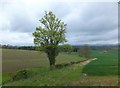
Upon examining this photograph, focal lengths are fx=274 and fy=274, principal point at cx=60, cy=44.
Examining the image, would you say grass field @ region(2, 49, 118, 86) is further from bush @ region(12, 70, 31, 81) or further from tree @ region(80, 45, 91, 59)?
tree @ region(80, 45, 91, 59)

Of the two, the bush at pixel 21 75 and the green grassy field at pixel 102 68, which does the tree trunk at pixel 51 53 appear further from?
the bush at pixel 21 75

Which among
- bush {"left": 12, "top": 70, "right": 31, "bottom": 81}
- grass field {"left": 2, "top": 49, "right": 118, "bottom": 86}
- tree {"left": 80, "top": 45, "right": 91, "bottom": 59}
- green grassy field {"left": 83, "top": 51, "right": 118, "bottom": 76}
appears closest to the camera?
grass field {"left": 2, "top": 49, "right": 118, "bottom": 86}

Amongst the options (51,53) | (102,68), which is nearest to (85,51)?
(51,53)

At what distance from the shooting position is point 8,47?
78.9 m

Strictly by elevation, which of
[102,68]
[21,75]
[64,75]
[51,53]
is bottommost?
[102,68]

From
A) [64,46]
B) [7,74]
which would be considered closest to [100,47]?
[64,46]

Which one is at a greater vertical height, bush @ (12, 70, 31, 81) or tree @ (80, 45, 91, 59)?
tree @ (80, 45, 91, 59)

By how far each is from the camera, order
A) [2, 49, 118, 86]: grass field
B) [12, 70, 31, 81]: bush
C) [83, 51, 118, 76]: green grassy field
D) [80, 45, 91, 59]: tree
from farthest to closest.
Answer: [80, 45, 91, 59]: tree → [83, 51, 118, 76]: green grassy field → [12, 70, 31, 81]: bush → [2, 49, 118, 86]: grass field

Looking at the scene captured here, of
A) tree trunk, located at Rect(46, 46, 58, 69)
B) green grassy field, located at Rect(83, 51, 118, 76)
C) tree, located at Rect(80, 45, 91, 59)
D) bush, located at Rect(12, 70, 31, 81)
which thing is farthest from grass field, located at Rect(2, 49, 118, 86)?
tree, located at Rect(80, 45, 91, 59)

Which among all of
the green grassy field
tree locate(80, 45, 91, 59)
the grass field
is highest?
tree locate(80, 45, 91, 59)

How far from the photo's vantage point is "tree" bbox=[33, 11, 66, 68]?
5719cm

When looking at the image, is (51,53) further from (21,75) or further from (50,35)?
(21,75)

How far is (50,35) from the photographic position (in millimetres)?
57781

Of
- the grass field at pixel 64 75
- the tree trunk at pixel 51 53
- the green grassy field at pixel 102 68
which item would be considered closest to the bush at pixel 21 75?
the grass field at pixel 64 75
